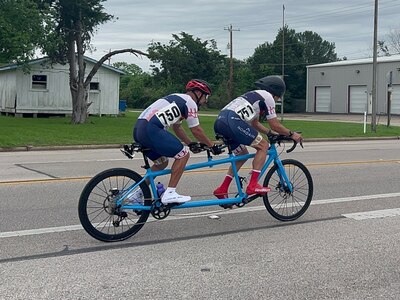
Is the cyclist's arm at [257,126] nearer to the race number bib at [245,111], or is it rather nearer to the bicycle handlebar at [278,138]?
the bicycle handlebar at [278,138]

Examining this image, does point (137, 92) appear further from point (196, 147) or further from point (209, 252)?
point (209, 252)

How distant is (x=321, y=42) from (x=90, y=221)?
109m

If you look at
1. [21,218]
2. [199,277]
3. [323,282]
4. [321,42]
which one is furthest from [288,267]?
[321,42]

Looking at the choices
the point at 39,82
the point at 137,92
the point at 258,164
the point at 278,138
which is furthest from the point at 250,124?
the point at 137,92

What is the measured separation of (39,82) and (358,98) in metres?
35.3

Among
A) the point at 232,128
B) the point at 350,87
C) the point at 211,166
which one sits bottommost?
the point at 211,166

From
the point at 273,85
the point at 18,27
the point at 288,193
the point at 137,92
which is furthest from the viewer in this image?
the point at 137,92

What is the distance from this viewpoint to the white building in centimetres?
3697

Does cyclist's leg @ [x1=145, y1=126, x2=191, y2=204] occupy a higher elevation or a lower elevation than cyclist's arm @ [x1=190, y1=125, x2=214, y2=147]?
lower

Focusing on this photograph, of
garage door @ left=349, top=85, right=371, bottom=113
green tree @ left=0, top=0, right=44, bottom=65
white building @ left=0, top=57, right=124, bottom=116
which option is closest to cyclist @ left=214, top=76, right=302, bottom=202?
green tree @ left=0, top=0, right=44, bottom=65

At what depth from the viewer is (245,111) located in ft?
22.4

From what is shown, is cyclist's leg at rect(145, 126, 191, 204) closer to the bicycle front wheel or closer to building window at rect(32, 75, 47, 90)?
the bicycle front wheel

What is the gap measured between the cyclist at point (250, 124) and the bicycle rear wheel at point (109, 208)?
1.25m

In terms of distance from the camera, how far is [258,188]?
6.83 meters
